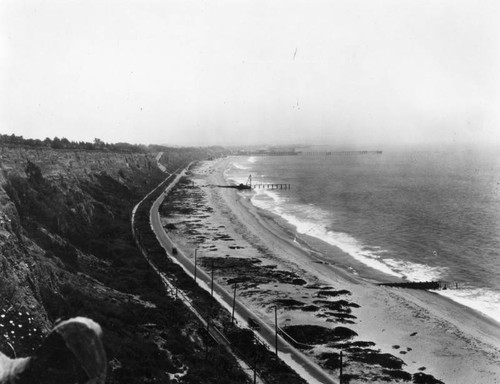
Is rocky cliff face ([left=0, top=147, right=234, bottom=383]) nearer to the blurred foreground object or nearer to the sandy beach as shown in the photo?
the blurred foreground object

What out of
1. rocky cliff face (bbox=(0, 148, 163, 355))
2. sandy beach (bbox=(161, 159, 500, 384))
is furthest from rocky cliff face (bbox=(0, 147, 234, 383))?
sandy beach (bbox=(161, 159, 500, 384))

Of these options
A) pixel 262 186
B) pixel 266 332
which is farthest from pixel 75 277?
pixel 262 186

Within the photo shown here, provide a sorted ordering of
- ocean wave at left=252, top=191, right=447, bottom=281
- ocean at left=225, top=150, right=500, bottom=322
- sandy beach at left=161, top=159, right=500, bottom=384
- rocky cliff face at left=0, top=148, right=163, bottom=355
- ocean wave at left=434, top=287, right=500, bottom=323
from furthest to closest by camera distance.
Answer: ocean wave at left=252, top=191, right=447, bottom=281 < ocean at left=225, top=150, right=500, bottom=322 < ocean wave at left=434, top=287, right=500, bottom=323 < sandy beach at left=161, top=159, right=500, bottom=384 < rocky cliff face at left=0, top=148, right=163, bottom=355

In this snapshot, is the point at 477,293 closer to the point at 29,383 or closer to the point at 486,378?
the point at 486,378

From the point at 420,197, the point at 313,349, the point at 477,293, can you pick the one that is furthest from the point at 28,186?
the point at 420,197

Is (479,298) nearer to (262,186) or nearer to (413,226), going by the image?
(413,226)

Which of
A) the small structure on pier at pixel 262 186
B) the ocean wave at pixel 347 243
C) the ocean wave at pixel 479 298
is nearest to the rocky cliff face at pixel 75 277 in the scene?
the ocean wave at pixel 479 298

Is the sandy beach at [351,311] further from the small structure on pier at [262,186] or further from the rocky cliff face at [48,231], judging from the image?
the small structure on pier at [262,186]
